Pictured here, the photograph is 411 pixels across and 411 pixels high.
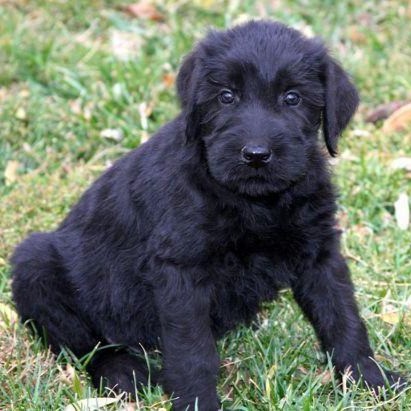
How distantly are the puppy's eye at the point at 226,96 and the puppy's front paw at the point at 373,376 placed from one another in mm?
1231

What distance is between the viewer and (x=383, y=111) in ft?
21.4

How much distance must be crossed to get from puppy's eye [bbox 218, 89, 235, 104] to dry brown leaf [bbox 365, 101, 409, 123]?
302cm

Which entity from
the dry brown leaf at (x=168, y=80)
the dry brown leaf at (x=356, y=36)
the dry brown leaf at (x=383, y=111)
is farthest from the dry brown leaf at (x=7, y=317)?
the dry brown leaf at (x=356, y=36)

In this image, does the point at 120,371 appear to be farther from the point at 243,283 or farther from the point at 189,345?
the point at 243,283

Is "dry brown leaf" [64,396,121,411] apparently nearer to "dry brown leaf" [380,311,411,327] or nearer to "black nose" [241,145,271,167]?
"black nose" [241,145,271,167]

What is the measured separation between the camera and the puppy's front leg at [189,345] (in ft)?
12.1

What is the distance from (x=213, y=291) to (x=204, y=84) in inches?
32.9

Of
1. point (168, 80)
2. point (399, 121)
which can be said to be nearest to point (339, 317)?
point (399, 121)

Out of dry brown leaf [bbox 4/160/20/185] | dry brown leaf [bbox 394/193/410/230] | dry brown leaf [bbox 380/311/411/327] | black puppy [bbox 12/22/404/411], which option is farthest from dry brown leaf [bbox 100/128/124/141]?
dry brown leaf [bbox 380/311/411/327]

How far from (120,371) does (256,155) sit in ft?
4.19

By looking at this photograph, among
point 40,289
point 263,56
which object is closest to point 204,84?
point 263,56

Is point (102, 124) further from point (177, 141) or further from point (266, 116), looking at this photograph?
point (266, 116)

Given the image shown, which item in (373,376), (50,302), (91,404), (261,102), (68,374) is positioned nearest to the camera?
(261,102)

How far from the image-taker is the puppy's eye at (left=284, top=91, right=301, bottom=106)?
12.1ft
